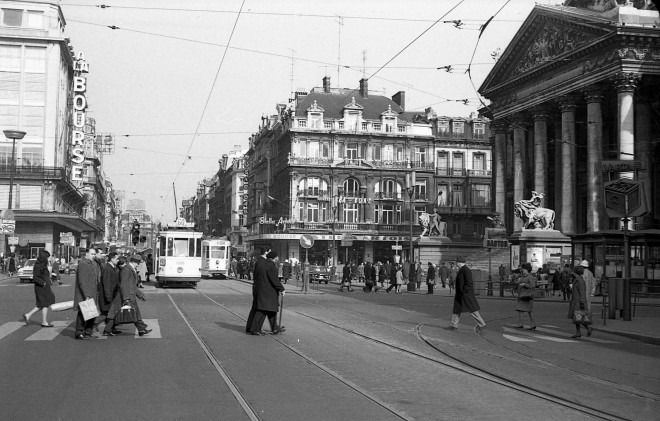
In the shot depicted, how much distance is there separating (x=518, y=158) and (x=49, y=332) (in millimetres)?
45574

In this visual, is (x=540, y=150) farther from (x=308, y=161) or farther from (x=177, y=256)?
(x=308, y=161)

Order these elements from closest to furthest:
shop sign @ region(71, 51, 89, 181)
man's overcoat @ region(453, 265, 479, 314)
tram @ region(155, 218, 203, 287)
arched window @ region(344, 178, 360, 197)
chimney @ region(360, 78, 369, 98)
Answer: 1. man's overcoat @ region(453, 265, 479, 314)
2. tram @ region(155, 218, 203, 287)
3. shop sign @ region(71, 51, 89, 181)
4. arched window @ region(344, 178, 360, 197)
5. chimney @ region(360, 78, 369, 98)

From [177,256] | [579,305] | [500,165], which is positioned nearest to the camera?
[579,305]

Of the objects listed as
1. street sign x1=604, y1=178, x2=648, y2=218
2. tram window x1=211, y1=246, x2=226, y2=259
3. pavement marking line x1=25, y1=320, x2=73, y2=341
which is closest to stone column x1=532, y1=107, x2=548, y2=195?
tram window x1=211, y1=246, x2=226, y2=259

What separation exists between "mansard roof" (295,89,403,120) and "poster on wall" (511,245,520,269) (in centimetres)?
3650

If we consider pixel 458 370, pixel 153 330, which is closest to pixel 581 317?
pixel 458 370

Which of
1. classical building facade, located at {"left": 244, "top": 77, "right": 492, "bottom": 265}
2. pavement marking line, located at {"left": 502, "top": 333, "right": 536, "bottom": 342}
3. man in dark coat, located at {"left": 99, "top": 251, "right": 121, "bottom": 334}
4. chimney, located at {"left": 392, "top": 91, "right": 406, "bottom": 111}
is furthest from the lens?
chimney, located at {"left": 392, "top": 91, "right": 406, "bottom": 111}

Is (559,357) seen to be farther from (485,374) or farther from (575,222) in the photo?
(575,222)

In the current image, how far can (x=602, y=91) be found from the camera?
157 ft

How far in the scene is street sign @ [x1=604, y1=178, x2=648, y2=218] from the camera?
22.6 meters

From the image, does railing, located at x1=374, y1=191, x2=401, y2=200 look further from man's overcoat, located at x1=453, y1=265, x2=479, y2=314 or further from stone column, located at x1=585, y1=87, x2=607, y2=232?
man's overcoat, located at x1=453, y1=265, x2=479, y2=314

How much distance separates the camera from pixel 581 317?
18422 mm

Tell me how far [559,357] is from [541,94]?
4157 centimetres

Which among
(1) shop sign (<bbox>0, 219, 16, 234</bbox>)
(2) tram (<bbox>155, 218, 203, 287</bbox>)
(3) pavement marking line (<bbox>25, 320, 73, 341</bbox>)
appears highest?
(1) shop sign (<bbox>0, 219, 16, 234</bbox>)
